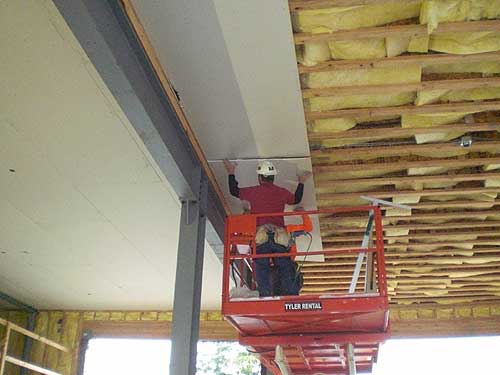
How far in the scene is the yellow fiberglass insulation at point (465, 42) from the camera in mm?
4805

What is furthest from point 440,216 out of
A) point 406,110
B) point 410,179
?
point 406,110

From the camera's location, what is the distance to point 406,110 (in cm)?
568

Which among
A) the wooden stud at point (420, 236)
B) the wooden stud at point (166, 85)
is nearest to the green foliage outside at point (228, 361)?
the wooden stud at point (420, 236)

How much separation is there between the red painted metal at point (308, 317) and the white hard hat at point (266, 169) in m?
0.59

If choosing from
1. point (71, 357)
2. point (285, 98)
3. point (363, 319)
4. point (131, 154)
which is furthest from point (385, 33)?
point (71, 357)

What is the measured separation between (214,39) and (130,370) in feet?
30.9

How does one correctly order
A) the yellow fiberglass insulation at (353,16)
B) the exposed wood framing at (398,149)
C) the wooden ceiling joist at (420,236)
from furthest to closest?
the wooden ceiling joist at (420,236) → the exposed wood framing at (398,149) → the yellow fiberglass insulation at (353,16)

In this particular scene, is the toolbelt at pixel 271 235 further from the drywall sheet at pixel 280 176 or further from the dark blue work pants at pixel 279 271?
the drywall sheet at pixel 280 176

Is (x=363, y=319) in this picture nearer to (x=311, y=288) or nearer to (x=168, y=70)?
(x=168, y=70)

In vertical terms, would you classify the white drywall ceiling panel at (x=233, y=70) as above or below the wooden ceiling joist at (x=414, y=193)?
above

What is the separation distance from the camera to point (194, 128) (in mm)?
6035

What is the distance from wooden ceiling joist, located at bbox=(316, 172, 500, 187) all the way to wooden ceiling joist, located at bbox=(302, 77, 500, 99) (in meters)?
1.66

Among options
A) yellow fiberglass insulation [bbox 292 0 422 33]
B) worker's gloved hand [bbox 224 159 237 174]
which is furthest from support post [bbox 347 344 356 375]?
yellow fiberglass insulation [bbox 292 0 422 33]

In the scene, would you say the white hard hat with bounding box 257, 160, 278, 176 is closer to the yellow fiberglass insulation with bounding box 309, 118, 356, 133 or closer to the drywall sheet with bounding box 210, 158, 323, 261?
the drywall sheet with bounding box 210, 158, 323, 261
